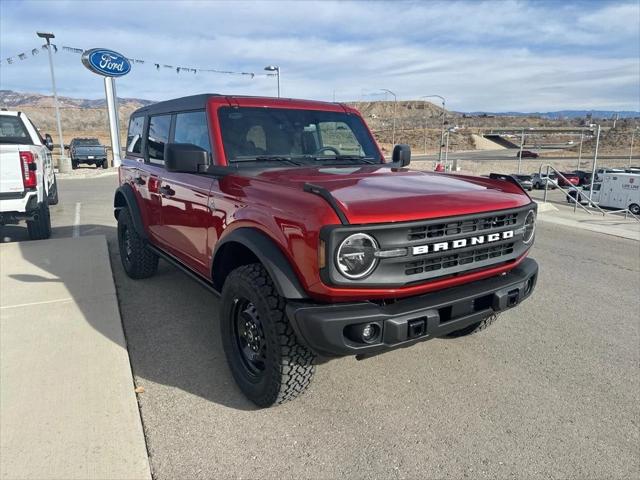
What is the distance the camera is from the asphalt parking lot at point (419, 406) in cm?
248

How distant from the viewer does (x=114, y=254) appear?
677cm

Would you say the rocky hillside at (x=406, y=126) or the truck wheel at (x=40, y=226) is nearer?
the truck wheel at (x=40, y=226)

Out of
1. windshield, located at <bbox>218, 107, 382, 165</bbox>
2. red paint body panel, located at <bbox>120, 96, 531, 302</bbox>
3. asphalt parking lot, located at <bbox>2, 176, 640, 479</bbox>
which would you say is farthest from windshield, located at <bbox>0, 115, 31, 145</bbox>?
windshield, located at <bbox>218, 107, 382, 165</bbox>

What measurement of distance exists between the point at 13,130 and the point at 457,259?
30.3 feet

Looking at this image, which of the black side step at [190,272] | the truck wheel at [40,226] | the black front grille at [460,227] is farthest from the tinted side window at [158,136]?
the truck wheel at [40,226]

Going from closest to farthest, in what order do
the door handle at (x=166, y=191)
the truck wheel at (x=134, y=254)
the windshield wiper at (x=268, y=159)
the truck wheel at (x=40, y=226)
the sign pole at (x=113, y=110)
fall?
1. the windshield wiper at (x=268, y=159)
2. the door handle at (x=166, y=191)
3. the truck wheel at (x=134, y=254)
4. the truck wheel at (x=40, y=226)
5. the sign pole at (x=113, y=110)

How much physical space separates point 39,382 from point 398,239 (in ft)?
8.35

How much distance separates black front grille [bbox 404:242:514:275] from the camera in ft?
8.45

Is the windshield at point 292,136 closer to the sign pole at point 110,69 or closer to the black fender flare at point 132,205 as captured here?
the black fender flare at point 132,205

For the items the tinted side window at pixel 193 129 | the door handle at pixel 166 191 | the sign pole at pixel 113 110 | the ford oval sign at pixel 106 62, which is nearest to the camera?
the tinted side window at pixel 193 129

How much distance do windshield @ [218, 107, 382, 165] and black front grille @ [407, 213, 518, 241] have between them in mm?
1492

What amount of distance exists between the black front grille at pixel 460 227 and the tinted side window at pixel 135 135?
12.4 ft

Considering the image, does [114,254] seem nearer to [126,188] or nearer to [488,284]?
[126,188]

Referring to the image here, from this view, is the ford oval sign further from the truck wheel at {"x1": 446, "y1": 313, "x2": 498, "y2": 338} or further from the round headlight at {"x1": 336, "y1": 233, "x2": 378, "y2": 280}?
the round headlight at {"x1": 336, "y1": 233, "x2": 378, "y2": 280}
